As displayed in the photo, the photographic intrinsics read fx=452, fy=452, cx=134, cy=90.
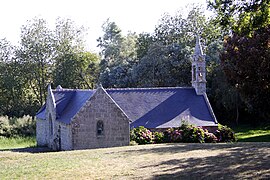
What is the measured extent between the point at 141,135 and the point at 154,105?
3.73m

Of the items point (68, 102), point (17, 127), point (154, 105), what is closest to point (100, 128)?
point (68, 102)

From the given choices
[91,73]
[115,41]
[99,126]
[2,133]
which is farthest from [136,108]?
[115,41]

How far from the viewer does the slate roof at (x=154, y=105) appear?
100ft

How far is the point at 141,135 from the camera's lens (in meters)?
29.0

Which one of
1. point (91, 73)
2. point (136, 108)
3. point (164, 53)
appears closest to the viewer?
point (136, 108)

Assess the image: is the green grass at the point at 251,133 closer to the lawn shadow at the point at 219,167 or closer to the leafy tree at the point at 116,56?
the leafy tree at the point at 116,56

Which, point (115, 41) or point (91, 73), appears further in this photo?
point (115, 41)

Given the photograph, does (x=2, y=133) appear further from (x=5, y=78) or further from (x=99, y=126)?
(x=99, y=126)

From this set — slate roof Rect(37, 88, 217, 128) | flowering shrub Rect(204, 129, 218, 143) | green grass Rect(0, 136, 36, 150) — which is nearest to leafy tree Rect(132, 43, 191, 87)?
slate roof Rect(37, 88, 217, 128)

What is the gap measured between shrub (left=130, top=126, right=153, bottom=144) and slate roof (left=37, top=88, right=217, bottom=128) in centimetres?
91

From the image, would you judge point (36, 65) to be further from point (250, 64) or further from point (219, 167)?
point (219, 167)

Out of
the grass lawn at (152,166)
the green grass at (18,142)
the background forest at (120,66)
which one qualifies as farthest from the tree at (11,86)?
the grass lawn at (152,166)

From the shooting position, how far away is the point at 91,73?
5603 centimetres

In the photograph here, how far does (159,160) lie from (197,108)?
17691mm
